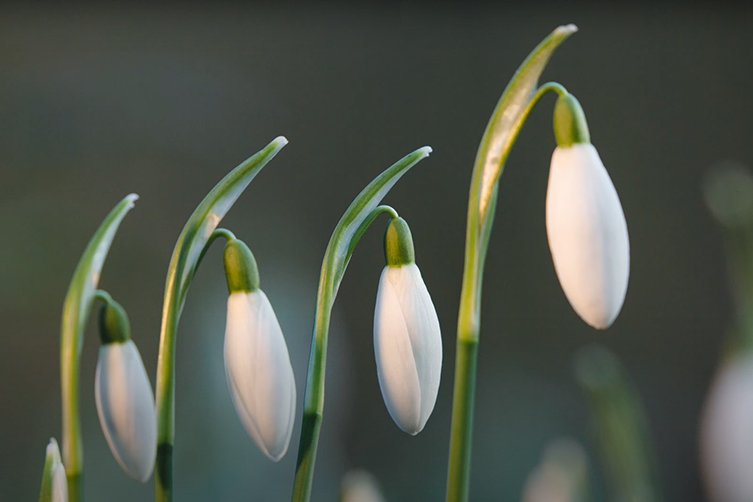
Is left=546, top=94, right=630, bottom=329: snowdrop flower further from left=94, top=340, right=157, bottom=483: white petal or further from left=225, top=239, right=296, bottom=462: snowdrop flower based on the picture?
left=94, top=340, right=157, bottom=483: white petal

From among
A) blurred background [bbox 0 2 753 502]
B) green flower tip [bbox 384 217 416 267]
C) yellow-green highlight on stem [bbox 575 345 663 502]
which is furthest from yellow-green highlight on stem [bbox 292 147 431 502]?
yellow-green highlight on stem [bbox 575 345 663 502]

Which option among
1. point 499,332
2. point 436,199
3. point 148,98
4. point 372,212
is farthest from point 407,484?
point 148,98

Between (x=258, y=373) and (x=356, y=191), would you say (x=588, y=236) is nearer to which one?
(x=258, y=373)

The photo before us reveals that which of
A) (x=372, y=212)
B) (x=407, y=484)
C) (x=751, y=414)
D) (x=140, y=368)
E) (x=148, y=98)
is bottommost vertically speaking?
(x=407, y=484)

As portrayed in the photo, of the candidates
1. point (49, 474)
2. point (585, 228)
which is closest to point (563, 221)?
Result: point (585, 228)

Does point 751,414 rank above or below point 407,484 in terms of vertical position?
above

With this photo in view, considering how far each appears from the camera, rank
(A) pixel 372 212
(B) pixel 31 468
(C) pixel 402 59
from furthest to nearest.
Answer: (C) pixel 402 59 < (B) pixel 31 468 < (A) pixel 372 212

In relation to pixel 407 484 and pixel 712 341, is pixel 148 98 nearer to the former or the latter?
pixel 407 484
